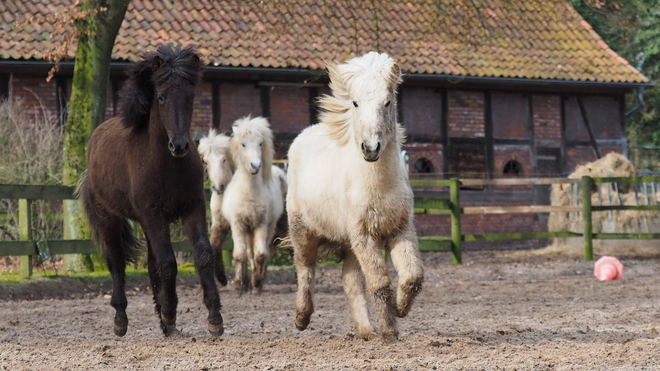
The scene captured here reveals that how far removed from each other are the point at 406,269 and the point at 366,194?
58 cm

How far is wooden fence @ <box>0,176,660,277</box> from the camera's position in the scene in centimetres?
1202

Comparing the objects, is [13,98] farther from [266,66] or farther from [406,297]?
[406,297]

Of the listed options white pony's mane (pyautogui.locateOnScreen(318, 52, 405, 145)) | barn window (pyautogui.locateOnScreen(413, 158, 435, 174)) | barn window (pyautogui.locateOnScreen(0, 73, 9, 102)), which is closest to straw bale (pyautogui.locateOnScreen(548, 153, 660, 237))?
barn window (pyautogui.locateOnScreen(413, 158, 435, 174))

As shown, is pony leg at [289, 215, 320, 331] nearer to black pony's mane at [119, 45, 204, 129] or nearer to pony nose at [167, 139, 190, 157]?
pony nose at [167, 139, 190, 157]

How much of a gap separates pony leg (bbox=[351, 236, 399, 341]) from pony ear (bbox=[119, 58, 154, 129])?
6.58 feet

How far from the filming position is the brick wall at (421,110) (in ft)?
74.0

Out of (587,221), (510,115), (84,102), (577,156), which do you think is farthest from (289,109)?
(84,102)

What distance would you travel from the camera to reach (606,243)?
18906mm

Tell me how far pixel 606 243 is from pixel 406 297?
13512 millimetres

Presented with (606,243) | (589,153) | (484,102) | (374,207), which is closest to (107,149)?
(374,207)

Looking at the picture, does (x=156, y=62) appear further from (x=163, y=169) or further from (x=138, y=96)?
(x=163, y=169)

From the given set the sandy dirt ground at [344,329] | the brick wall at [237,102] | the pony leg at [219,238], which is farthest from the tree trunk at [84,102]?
the brick wall at [237,102]

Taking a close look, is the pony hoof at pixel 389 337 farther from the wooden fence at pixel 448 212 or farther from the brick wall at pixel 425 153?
the brick wall at pixel 425 153

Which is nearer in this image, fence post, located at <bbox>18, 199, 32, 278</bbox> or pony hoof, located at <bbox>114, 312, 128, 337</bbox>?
pony hoof, located at <bbox>114, 312, 128, 337</bbox>
